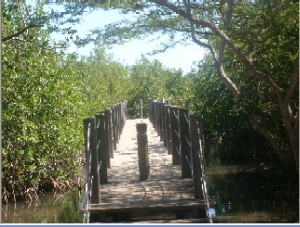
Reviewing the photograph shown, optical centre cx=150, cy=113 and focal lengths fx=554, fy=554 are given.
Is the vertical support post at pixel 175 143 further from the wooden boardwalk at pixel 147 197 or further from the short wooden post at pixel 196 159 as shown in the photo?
the short wooden post at pixel 196 159

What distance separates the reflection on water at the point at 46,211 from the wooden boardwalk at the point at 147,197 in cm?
186

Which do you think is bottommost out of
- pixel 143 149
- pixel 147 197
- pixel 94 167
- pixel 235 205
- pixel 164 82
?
pixel 235 205

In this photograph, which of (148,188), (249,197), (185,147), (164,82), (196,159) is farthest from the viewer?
(164,82)

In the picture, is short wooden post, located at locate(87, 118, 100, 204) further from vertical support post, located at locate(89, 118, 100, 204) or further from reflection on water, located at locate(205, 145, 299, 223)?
reflection on water, located at locate(205, 145, 299, 223)

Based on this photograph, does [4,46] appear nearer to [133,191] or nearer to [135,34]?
[135,34]

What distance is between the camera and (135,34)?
6512mm

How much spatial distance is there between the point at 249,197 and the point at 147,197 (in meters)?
3.84

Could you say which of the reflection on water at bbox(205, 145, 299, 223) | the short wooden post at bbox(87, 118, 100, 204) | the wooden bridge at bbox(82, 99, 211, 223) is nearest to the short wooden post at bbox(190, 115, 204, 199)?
the wooden bridge at bbox(82, 99, 211, 223)

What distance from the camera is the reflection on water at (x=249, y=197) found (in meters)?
6.89

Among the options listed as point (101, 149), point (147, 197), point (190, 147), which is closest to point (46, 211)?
point (101, 149)

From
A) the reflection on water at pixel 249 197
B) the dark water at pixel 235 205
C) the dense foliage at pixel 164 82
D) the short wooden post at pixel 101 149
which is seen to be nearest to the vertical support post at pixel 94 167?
the short wooden post at pixel 101 149

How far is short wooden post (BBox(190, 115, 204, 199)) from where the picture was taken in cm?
460

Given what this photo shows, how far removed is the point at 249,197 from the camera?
8203 mm

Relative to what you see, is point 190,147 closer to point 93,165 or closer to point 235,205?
point 93,165
